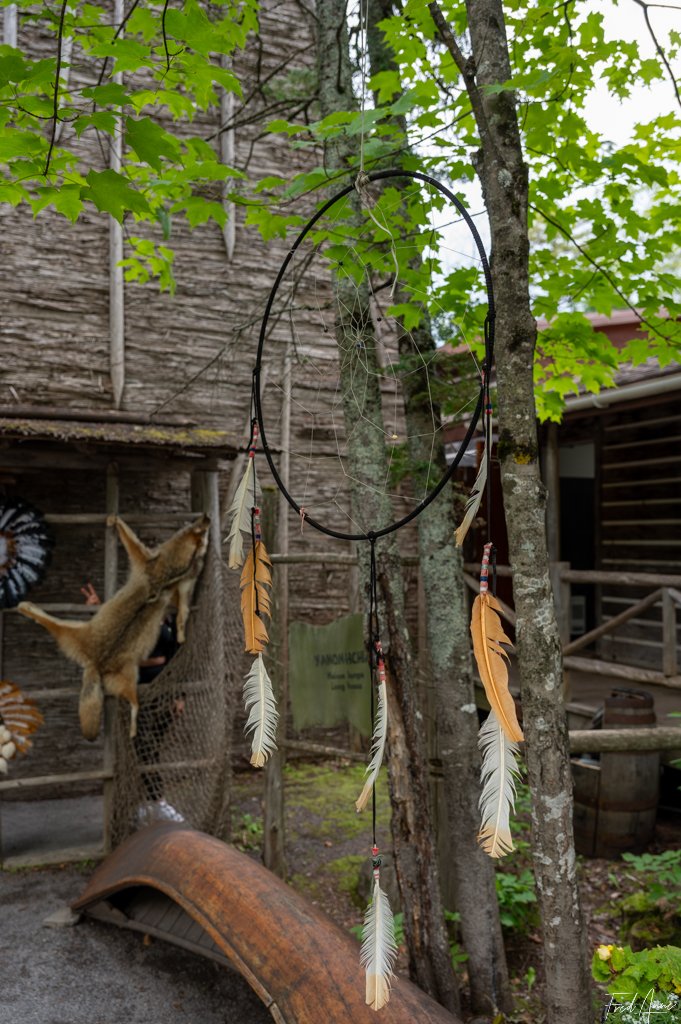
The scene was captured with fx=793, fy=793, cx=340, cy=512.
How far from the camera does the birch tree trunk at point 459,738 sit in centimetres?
402

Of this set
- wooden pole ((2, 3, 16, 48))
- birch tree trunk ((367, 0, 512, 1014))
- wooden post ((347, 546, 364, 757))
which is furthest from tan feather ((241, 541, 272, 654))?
wooden pole ((2, 3, 16, 48))

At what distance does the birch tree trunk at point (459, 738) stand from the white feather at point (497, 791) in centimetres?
230

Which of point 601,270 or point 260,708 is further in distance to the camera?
point 601,270

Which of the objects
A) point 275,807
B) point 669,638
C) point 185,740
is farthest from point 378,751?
point 669,638

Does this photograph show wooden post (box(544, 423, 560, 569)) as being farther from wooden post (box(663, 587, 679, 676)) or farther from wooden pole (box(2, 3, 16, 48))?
wooden pole (box(2, 3, 16, 48))

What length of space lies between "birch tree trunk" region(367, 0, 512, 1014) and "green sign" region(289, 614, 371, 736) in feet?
3.30

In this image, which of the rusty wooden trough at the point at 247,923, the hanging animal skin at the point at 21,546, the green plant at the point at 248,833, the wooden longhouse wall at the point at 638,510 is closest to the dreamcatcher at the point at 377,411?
the rusty wooden trough at the point at 247,923

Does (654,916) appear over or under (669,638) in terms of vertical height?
under

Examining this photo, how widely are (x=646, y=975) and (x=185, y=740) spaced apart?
3886mm

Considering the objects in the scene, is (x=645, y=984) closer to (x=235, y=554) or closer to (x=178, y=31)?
(x=235, y=554)

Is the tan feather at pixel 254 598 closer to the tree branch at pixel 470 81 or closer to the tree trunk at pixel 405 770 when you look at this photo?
the tree trunk at pixel 405 770

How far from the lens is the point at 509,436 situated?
267 cm

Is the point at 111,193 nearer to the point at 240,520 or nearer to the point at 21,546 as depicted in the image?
the point at 240,520

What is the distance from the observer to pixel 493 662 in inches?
75.0
